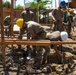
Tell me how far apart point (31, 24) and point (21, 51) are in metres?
1.87

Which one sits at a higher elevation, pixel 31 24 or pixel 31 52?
pixel 31 24

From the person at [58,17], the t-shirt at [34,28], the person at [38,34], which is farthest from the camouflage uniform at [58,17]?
the t-shirt at [34,28]

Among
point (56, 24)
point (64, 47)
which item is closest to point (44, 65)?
point (64, 47)

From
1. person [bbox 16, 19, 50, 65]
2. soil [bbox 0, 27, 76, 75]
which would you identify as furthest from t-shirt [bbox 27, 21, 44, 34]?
soil [bbox 0, 27, 76, 75]

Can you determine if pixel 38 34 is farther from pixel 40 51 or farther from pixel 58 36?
pixel 58 36

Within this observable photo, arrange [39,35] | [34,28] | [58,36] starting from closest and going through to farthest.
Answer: [34,28], [39,35], [58,36]

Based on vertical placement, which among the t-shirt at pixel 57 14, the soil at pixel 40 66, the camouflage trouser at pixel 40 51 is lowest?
the soil at pixel 40 66

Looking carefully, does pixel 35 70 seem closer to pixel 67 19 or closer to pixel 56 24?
pixel 56 24

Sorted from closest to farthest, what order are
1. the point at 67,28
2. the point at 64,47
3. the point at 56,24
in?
the point at 64,47 < the point at 56,24 < the point at 67,28

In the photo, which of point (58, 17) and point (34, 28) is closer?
point (34, 28)

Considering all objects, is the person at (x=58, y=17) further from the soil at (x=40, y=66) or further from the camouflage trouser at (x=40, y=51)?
the camouflage trouser at (x=40, y=51)

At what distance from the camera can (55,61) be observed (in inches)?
341

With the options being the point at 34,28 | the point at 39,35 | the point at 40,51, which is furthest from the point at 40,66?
the point at 34,28

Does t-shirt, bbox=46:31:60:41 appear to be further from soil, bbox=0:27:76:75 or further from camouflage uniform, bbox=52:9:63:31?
camouflage uniform, bbox=52:9:63:31
